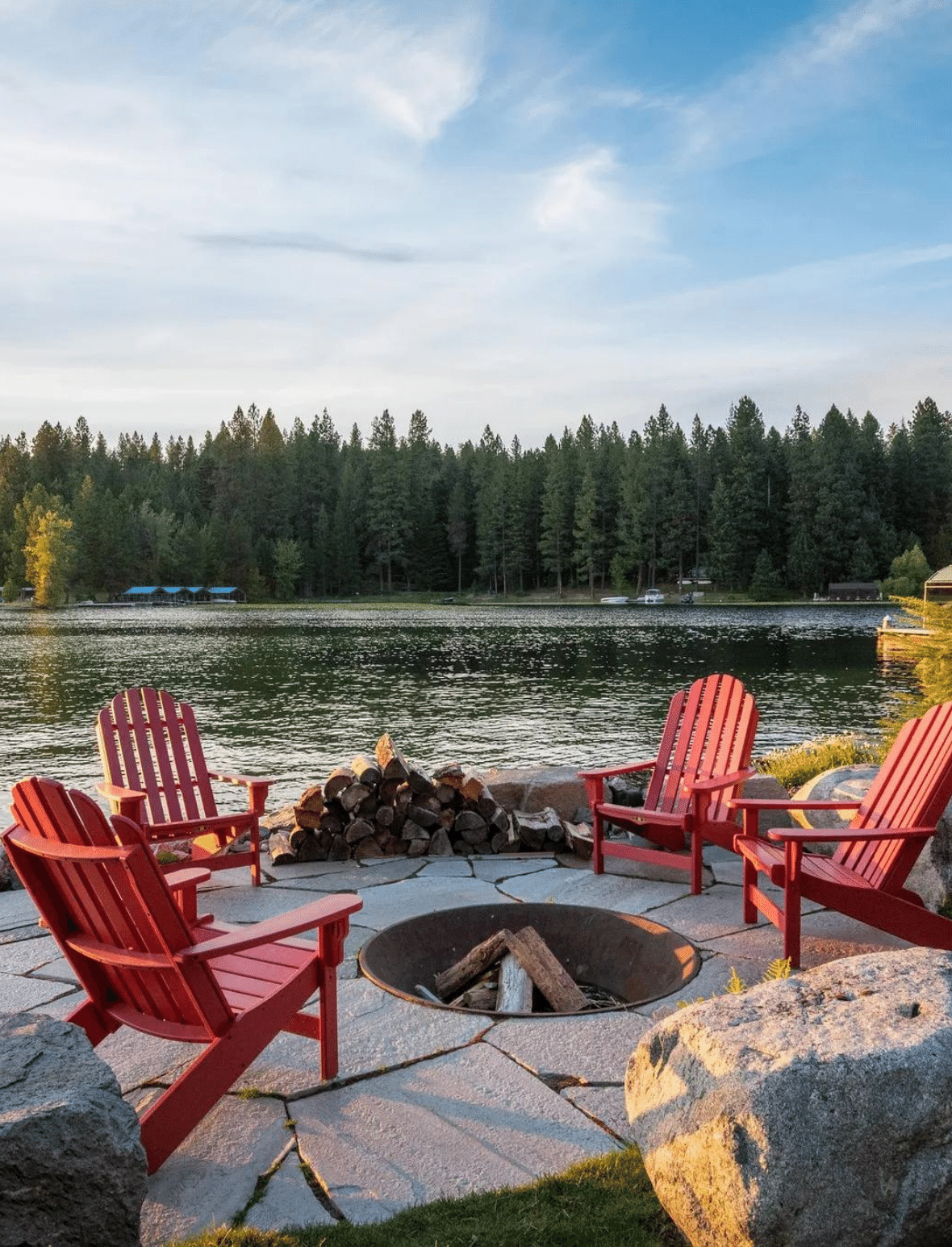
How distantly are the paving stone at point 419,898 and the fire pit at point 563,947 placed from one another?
0.11m

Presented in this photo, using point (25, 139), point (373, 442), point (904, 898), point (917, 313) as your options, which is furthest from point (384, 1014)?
point (373, 442)

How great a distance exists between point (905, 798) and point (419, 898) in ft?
7.57

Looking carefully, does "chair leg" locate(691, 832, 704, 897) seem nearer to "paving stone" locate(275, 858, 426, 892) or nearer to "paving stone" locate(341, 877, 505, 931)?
"paving stone" locate(341, 877, 505, 931)

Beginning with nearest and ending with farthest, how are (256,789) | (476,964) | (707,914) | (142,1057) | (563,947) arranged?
1. (142,1057)
2. (476,964)
3. (563,947)
4. (707,914)
5. (256,789)

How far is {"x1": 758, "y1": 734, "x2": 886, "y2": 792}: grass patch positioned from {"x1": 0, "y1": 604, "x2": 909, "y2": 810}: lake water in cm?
386

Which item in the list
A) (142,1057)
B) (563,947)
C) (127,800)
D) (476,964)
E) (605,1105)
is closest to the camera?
(605,1105)

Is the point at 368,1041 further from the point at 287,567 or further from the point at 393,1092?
the point at 287,567

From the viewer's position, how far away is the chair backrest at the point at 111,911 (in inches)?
90.8

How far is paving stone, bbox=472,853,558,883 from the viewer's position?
516cm

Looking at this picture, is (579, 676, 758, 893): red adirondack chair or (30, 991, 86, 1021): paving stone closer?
(30, 991, 86, 1021): paving stone

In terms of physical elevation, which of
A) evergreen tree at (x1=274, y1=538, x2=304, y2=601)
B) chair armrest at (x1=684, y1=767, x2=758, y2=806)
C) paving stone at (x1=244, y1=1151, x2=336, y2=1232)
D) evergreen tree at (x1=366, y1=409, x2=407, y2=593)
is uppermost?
evergreen tree at (x1=366, y1=409, x2=407, y2=593)

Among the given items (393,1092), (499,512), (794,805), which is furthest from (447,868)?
(499,512)

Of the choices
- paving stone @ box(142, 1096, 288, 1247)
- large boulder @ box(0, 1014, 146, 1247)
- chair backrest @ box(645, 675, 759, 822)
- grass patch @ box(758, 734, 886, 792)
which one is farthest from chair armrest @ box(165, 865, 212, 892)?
grass patch @ box(758, 734, 886, 792)

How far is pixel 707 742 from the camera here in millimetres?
5426
